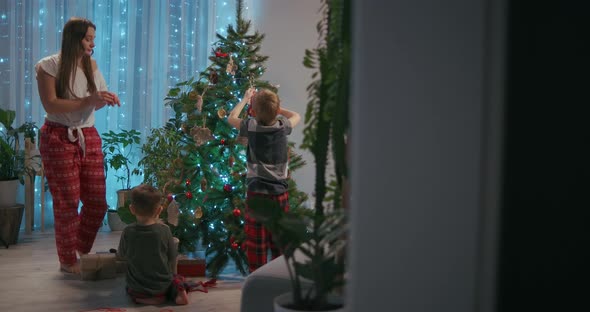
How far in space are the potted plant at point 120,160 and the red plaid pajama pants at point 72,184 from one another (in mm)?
1215

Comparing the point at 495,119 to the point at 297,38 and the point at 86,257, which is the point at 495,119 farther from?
the point at 297,38

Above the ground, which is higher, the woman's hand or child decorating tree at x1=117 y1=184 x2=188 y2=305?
the woman's hand

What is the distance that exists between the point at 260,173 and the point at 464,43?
2.56 metres

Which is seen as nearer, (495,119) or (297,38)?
(495,119)

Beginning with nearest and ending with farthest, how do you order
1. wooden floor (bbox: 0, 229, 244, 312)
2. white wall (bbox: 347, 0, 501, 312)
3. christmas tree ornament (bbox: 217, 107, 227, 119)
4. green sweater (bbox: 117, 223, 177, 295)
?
white wall (bbox: 347, 0, 501, 312), wooden floor (bbox: 0, 229, 244, 312), green sweater (bbox: 117, 223, 177, 295), christmas tree ornament (bbox: 217, 107, 227, 119)

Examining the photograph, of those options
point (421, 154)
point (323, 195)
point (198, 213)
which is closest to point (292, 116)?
point (198, 213)

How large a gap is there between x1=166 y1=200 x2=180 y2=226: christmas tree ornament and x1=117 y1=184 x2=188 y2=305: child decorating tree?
12.8 inches

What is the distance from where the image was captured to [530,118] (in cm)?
82

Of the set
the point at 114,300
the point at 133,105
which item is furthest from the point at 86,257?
the point at 133,105

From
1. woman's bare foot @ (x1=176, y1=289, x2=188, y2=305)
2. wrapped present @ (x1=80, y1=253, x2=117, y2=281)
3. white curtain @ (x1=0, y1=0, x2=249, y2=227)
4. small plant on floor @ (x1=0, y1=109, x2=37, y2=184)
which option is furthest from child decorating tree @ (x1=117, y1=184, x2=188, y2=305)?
white curtain @ (x1=0, y1=0, x2=249, y2=227)

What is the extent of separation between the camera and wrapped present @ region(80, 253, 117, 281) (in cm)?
361

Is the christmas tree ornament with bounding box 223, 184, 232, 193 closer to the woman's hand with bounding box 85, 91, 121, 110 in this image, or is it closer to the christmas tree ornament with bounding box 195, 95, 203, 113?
the christmas tree ornament with bounding box 195, 95, 203, 113

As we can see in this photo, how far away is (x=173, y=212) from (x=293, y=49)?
199 centimetres

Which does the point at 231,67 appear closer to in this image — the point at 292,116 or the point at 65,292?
the point at 292,116
